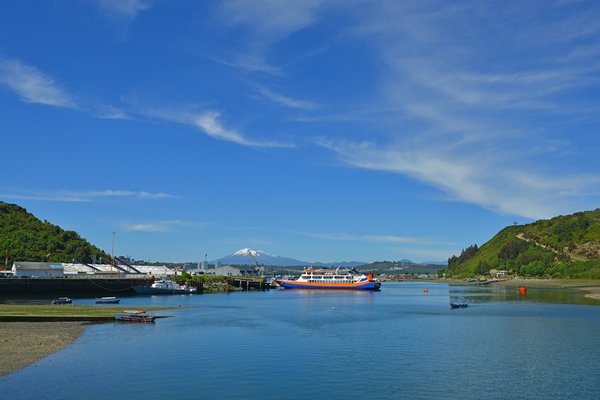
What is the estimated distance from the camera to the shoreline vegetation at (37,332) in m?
40.3

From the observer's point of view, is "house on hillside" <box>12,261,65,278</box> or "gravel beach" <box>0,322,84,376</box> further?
"house on hillside" <box>12,261,65,278</box>

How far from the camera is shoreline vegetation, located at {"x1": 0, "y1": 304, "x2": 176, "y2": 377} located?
4031 centimetres

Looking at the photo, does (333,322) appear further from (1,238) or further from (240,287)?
(1,238)

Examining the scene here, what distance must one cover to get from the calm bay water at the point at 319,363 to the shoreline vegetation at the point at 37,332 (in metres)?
1.45

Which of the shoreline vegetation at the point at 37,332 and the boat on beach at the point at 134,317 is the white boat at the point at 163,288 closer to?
the shoreline vegetation at the point at 37,332

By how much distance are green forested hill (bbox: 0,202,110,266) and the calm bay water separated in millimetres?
120958

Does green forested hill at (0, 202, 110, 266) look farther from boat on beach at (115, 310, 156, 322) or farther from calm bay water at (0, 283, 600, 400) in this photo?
calm bay water at (0, 283, 600, 400)

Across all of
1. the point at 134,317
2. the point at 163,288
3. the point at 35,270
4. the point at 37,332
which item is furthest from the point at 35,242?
the point at 37,332

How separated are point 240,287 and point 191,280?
3078cm

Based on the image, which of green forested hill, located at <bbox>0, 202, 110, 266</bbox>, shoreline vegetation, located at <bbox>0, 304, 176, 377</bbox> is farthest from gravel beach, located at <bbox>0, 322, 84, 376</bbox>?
green forested hill, located at <bbox>0, 202, 110, 266</bbox>

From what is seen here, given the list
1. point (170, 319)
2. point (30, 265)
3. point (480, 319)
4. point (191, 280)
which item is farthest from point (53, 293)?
point (480, 319)

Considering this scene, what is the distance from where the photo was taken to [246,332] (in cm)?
6069

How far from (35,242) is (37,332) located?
5475 inches

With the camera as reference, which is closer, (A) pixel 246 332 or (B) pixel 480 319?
(A) pixel 246 332
